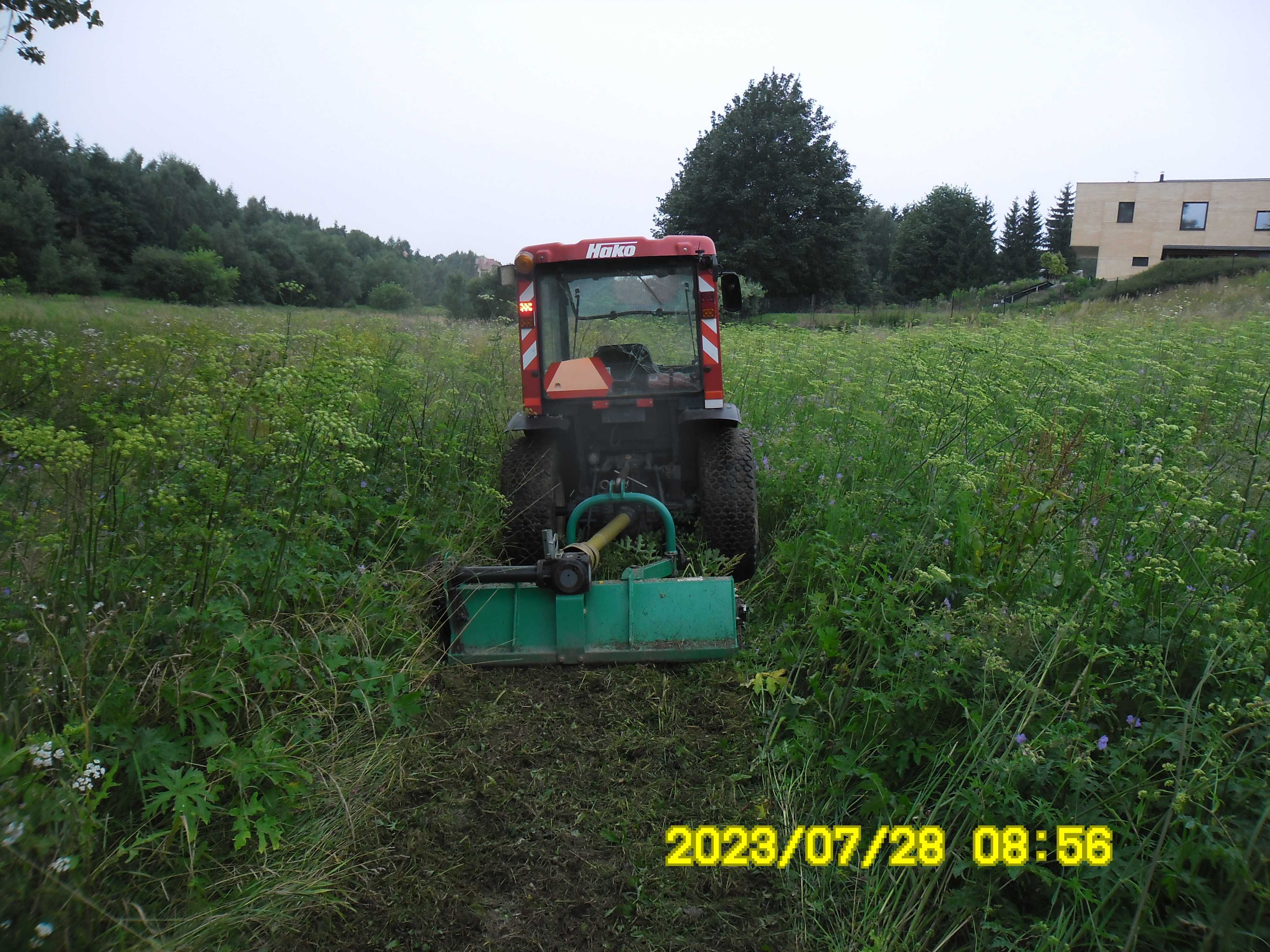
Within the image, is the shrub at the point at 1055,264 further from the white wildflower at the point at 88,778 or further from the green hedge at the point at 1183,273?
the white wildflower at the point at 88,778

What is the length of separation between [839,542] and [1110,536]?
48.1 inches

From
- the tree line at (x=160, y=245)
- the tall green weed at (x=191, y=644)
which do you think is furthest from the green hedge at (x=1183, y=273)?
the tall green weed at (x=191, y=644)

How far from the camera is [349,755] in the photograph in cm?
291

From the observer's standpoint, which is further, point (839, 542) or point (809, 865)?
point (839, 542)

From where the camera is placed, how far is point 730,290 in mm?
4828

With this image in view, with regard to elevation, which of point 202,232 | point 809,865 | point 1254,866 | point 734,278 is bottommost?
point 809,865

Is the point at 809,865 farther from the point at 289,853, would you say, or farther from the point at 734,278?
the point at 734,278

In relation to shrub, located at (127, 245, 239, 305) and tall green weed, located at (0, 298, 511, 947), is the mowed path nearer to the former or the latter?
tall green weed, located at (0, 298, 511, 947)

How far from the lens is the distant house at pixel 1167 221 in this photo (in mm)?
38031

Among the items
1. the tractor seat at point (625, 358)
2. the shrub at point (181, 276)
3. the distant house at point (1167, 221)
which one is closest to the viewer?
the tractor seat at point (625, 358)

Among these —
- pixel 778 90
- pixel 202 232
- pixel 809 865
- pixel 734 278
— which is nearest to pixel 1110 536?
pixel 809 865

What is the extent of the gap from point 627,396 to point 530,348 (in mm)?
674

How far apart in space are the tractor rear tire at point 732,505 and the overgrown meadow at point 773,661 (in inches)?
8.1
